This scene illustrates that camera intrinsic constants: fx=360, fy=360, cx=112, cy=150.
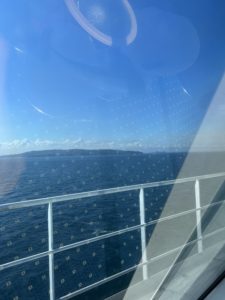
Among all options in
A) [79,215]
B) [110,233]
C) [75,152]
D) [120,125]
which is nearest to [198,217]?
[110,233]

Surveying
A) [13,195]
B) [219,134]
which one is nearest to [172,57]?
[219,134]

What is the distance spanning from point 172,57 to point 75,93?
0.76 meters

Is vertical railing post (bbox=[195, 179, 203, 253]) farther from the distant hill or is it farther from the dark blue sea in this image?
the distant hill

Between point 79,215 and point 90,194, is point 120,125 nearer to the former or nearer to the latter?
point 90,194

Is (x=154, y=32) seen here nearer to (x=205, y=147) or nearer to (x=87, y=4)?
(x=87, y=4)

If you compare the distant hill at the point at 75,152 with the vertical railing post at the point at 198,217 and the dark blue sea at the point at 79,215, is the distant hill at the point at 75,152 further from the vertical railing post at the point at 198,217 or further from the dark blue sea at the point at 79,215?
the vertical railing post at the point at 198,217

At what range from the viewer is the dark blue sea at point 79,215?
2.18m

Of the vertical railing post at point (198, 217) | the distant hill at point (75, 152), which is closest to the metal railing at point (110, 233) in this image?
the vertical railing post at point (198, 217)

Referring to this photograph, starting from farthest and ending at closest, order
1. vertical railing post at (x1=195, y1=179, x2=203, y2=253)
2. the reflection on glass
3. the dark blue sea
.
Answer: the dark blue sea, the reflection on glass, vertical railing post at (x1=195, y1=179, x2=203, y2=253)

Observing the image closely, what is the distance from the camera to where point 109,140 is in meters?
2.10

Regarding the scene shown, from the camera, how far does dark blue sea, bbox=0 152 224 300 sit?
218 cm

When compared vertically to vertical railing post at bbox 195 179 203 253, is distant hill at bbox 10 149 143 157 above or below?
above

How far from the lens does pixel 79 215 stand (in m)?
2.99

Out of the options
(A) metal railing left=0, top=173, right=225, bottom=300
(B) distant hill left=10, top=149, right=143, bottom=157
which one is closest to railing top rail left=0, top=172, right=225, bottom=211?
(A) metal railing left=0, top=173, right=225, bottom=300
